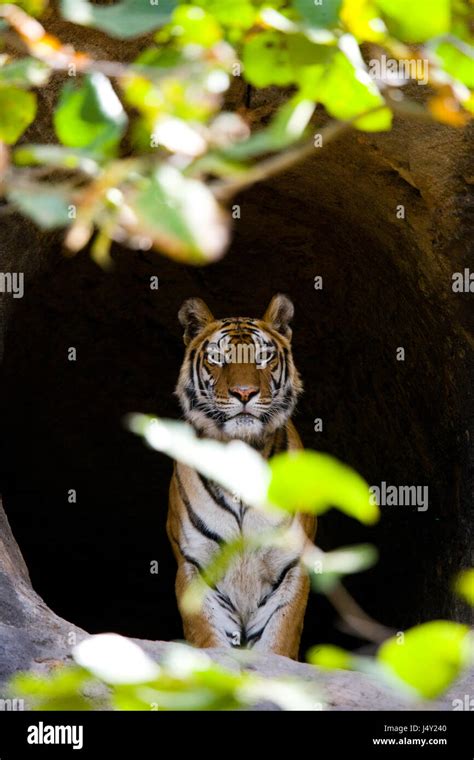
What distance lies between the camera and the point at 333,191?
Result: 5.65m

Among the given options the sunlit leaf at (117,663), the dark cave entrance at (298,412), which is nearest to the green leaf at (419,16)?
the sunlit leaf at (117,663)

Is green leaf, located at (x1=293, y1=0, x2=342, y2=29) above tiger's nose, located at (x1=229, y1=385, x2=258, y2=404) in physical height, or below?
above

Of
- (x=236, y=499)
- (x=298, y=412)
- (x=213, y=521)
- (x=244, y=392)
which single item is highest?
(x=244, y=392)

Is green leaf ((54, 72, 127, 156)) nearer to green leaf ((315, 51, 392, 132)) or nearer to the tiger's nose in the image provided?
green leaf ((315, 51, 392, 132))

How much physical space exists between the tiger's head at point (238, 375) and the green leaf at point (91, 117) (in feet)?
14.3

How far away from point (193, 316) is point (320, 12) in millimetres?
4816

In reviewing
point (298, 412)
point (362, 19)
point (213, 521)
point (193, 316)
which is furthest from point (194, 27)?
point (298, 412)

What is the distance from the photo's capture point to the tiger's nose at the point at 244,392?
545 centimetres

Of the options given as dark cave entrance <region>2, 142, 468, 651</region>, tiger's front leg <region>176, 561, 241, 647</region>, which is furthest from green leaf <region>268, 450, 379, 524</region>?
dark cave entrance <region>2, 142, 468, 651</region>

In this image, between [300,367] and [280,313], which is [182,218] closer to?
[280,313]

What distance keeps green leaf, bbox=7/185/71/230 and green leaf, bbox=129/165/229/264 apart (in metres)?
0.07

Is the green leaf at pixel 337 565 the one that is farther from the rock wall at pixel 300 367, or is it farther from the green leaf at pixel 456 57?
the rock wall at pixel 300 367

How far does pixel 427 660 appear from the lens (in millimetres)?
935

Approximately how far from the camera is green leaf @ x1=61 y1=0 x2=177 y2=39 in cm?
109
